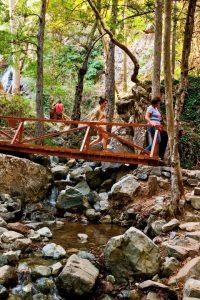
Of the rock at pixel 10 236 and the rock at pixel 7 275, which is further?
the rock at pixel 10 236

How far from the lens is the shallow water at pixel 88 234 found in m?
7.28

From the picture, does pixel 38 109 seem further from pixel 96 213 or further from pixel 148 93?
pixel 96 213

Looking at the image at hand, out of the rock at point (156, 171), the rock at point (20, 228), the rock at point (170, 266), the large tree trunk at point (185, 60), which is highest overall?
the large tree trunk at point (185, 60)

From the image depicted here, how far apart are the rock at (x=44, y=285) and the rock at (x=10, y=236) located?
4.69ft

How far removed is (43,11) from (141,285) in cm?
1130

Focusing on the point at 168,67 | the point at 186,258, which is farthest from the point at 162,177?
the point at 186,258

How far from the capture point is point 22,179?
10.7m

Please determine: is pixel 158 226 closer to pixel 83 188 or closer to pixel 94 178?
pixel 83 188

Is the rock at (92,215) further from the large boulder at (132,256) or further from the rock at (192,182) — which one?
the large boulder at (132,256)

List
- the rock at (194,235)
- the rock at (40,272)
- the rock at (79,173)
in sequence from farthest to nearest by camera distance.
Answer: the rock at (79,173) → the rock at (194,235) → the rock at (40,272)

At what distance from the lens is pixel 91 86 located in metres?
27.8

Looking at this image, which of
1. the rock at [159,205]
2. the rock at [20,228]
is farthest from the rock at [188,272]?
the rock at [20,228]

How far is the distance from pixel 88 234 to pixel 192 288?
371 centimetres

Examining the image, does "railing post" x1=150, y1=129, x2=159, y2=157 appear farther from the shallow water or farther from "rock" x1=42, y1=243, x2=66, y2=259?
"rock" x1=42, y1=243, x2=66, y2=259
